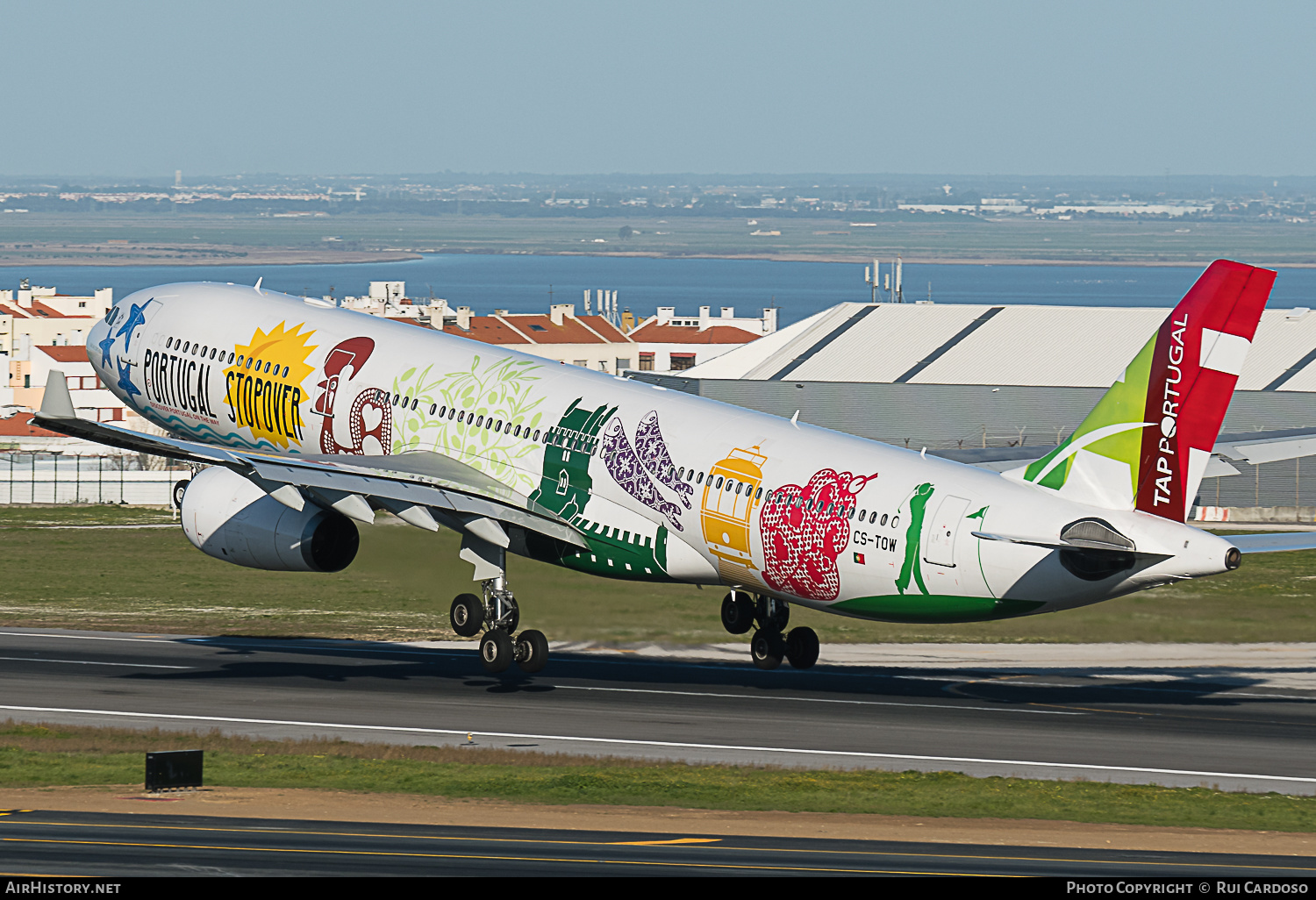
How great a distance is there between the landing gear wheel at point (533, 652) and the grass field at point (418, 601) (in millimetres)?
882

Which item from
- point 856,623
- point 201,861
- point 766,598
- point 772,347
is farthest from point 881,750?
point 772,347

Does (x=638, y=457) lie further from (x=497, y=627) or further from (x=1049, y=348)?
(x=1049, y=348)

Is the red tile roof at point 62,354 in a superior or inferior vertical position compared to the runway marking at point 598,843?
superior

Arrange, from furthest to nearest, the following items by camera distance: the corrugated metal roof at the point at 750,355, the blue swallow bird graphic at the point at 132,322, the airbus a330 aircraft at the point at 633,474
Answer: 1. the corrugated metal roof at the point at 750,355
2. the blue swallow bird graphic at the point at 132,322
3. the airbus a330 aircraft at the point at 633,474

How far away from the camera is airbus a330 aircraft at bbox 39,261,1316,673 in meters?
36.1

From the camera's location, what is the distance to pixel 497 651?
4531cm

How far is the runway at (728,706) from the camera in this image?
38.1 meters

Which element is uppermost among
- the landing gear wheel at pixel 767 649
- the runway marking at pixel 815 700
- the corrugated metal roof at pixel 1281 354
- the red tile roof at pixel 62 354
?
the red tile roof at pixel 62 354

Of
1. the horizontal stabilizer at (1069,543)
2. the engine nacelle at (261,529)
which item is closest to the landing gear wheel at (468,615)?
the engine nacelle at (261,529)

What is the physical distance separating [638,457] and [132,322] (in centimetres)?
1900

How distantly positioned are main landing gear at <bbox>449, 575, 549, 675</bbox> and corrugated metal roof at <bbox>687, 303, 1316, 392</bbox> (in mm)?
80958

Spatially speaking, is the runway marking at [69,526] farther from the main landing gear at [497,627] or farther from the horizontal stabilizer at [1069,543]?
the horizontal stabilizer at [1069,543]

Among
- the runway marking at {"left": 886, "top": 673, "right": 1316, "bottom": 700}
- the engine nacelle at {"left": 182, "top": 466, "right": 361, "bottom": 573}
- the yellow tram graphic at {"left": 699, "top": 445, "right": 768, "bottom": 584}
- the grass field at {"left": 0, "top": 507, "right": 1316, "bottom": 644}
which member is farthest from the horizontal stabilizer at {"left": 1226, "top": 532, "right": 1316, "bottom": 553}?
the engine nacelle at {"left": 182, "top": 466, "right": 361, "bottom": 573}

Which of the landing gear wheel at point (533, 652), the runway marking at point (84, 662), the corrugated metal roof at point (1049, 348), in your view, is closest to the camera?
the landing gear wheel at point (533, 652)
